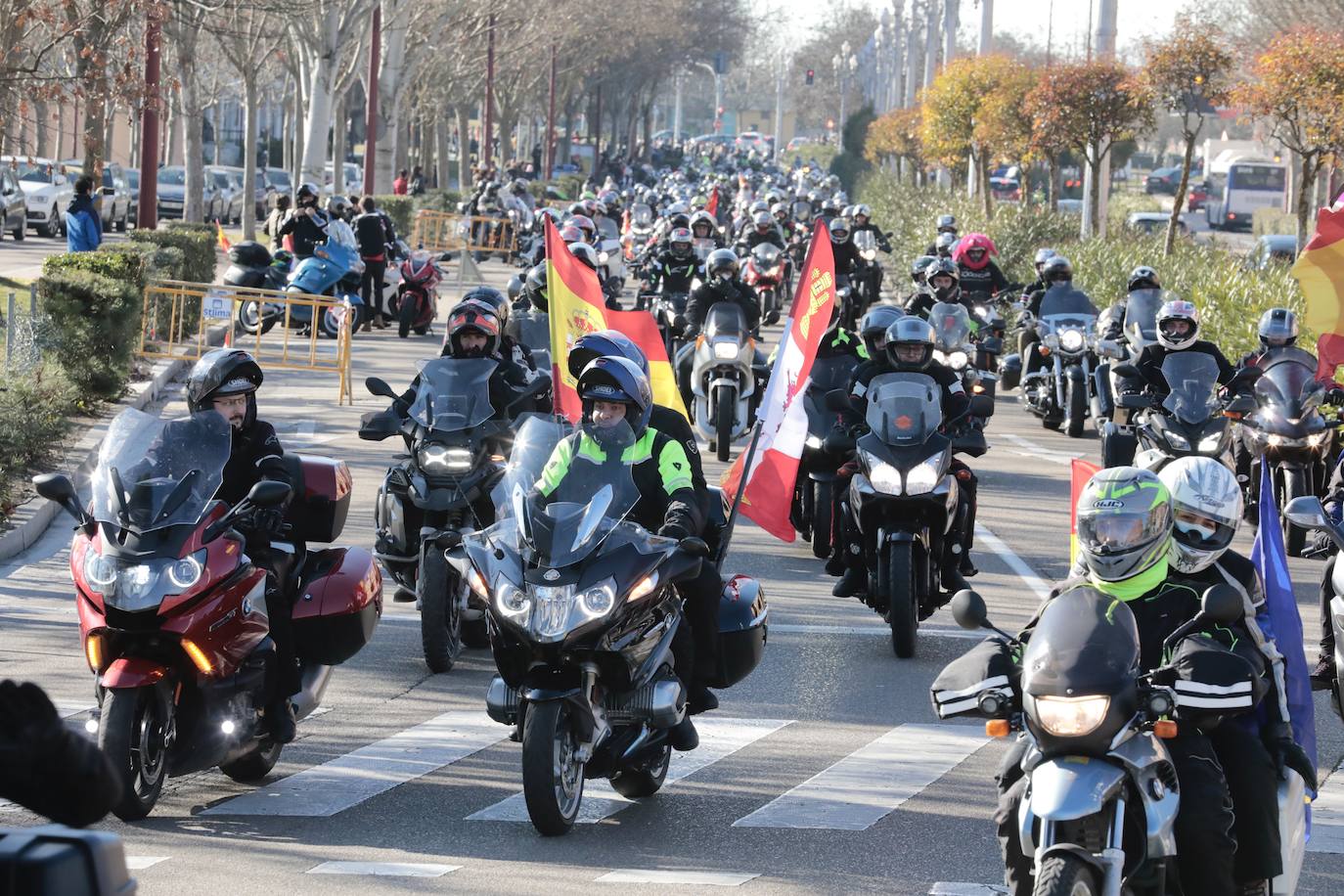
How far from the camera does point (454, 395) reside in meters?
10.8

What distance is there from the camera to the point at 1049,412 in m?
21.4

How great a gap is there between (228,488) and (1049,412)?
14.2 m

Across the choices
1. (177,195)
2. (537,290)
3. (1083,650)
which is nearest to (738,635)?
(1083,650)

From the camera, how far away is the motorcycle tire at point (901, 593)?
10.5 metres

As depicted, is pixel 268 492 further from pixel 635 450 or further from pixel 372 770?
pixel 372 770

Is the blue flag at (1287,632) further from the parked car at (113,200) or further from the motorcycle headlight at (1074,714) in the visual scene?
the parked car at (113,200)

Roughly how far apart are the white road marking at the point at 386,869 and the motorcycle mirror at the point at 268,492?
1.29 m

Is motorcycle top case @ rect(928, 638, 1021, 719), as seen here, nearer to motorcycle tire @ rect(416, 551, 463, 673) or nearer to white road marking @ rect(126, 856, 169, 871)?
white road marking @ rect(126, 856, 169, 871)

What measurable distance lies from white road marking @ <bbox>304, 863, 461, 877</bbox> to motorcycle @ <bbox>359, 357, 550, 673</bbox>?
11.0 feet

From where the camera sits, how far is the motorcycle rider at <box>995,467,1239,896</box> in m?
5.55

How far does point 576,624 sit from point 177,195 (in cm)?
4845

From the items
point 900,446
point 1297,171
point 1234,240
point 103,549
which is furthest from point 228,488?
point 1234,240

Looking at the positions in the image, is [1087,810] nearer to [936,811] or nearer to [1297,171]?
[936,811]

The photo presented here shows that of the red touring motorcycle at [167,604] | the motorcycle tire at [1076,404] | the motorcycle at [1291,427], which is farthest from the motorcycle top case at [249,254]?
the red touring motorcycle at [167,604]
